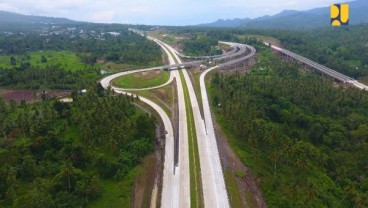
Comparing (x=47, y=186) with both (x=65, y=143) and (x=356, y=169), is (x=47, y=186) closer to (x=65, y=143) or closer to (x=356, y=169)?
(x=65, y=143)

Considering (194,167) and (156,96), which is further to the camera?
(156,96)

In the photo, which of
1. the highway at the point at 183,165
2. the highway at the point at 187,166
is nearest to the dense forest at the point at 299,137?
the highway at the point at 187,166

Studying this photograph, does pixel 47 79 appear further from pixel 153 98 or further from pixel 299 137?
pixel 299 137

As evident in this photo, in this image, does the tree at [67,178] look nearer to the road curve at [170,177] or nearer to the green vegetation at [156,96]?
the road curve at [170,177]

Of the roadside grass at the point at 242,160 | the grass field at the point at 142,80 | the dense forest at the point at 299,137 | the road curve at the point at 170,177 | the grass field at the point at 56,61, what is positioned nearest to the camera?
Answer: the road curve at the point at 170,177

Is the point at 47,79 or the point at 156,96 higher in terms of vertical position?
the point at 47,79

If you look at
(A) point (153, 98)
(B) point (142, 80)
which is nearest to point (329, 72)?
(B) point (142, 80)
